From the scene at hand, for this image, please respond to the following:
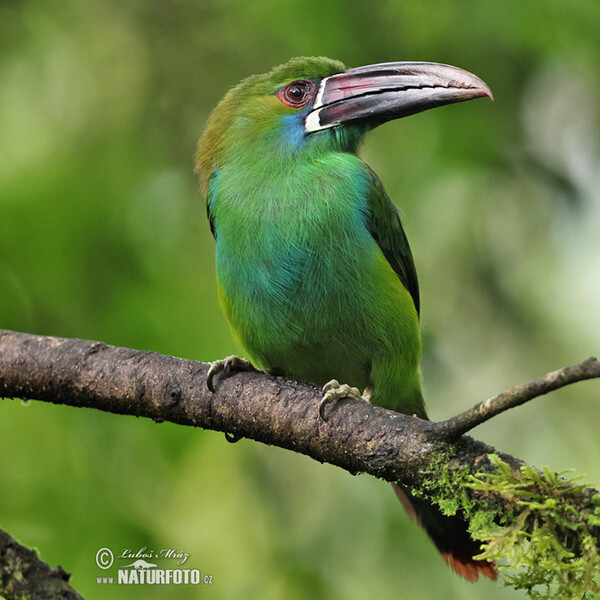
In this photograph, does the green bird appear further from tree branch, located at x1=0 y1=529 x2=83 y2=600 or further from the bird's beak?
tree branch, located at x1=0 y1=529 x2=83 y2=600

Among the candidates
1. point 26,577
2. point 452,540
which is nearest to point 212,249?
point 452,540

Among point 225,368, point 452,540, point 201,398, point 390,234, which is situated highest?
point 390,234

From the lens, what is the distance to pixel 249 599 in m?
4.37

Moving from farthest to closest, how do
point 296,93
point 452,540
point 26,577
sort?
point 296,93
point 452,540
point 26,577

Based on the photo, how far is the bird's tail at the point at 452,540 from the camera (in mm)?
3336

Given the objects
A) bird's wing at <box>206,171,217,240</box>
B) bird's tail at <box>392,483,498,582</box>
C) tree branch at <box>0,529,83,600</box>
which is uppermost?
bird's wing at <box>206,171,217,240</box>

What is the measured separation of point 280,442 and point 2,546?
34.8 inches

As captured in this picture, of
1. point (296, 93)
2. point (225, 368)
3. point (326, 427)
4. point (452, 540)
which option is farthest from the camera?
point (296, 93)

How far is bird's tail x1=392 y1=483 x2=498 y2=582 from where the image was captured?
334 centimetres

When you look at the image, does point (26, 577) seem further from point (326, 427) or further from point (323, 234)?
point (323, 234)

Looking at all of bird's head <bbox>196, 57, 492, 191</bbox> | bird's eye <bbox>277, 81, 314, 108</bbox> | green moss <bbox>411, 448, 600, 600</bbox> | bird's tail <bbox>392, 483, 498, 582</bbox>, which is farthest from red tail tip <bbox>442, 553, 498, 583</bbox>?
bird's eye <bbox>277, 81, 314, 108</bbox>

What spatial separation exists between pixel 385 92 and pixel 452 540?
6.30 feet

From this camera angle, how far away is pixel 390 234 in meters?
4.02

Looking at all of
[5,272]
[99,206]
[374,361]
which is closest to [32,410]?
[5,272]
